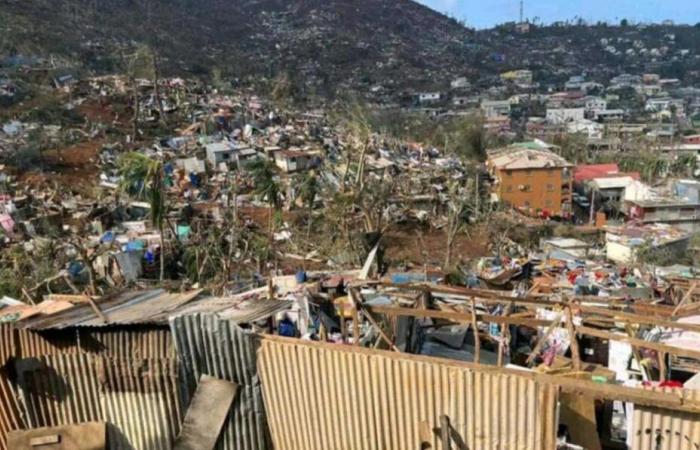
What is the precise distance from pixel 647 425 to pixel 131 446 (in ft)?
10.4

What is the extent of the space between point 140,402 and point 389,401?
1707 millimetres

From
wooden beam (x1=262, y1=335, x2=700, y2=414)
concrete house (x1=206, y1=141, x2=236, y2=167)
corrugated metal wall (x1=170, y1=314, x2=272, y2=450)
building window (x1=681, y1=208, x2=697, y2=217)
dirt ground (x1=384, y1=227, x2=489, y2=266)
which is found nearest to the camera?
wooden beam (x1=262, y1=335, x2=700, y2=414)

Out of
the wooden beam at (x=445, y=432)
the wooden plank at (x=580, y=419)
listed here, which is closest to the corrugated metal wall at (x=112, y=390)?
the wooden beam at (x=445, y=432)

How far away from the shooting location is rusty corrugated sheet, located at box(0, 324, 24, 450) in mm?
4266

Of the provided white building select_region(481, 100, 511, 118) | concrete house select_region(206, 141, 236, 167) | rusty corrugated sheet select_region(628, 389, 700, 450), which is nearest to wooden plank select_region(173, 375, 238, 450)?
rusty corrugated sheet select_region(628, 389, 700, 450)

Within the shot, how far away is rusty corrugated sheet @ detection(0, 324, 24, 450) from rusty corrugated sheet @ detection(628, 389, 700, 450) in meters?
3.88

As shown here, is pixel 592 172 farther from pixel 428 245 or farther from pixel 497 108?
pixel 497 108

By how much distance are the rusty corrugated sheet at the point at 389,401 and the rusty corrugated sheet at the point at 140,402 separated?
0.68m

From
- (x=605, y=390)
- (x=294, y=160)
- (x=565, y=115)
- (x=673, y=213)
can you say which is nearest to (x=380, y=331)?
(x=605, y=390)

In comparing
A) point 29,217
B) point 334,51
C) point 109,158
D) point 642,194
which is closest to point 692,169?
point 642,194

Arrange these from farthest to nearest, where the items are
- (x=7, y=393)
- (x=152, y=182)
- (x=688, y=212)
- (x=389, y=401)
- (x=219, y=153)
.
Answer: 1. (x=688, y=212)
2. (x=219, y=153)
3. (x=152, y=182)
4. (x=7, y=393)
5. (x=389, y=401)

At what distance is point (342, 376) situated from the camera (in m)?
3.66

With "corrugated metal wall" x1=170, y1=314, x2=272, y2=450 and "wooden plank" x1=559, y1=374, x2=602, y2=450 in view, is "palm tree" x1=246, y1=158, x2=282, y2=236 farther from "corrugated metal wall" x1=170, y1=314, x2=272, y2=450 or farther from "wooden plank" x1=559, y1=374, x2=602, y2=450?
"wooden plank" x1=559, y1=374, x2=602, y2=450

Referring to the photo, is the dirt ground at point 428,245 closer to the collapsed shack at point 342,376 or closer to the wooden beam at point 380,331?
the collapsed shack at point 342,376
